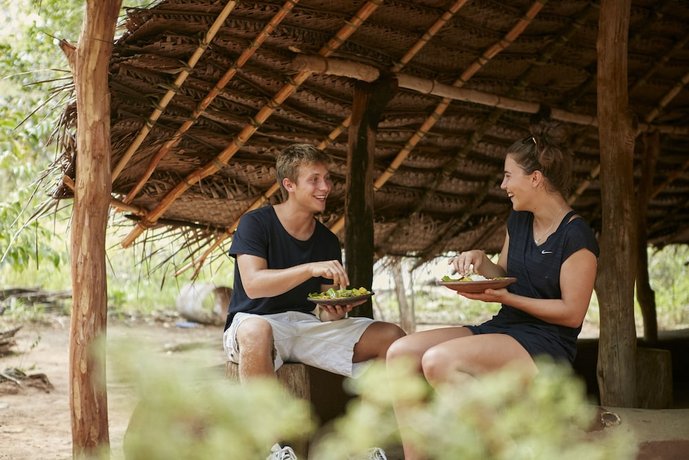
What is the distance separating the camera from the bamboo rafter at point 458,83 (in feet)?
15.7

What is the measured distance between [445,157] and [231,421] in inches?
210

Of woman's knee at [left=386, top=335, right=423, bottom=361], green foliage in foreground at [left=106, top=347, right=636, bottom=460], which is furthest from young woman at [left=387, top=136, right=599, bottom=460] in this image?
green foliage in foreground at [left=106, top=347, right=636, bottom=460]

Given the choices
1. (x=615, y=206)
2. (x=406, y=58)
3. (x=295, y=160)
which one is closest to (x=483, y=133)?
(x=406, y=58)

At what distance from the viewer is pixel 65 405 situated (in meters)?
6.47

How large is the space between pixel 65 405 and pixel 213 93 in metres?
3.22

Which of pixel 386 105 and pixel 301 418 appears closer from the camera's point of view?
pixel 301 418

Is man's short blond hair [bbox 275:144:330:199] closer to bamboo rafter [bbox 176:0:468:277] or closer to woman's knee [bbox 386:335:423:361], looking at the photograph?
woman's knee [bbox 386:335:423:361]

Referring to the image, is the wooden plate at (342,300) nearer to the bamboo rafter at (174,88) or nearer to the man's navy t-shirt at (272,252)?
the man's navy t-shirt at (272,252)

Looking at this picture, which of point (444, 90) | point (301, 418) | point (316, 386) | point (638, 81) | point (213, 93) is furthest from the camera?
point (638, 81)

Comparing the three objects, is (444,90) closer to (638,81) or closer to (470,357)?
(638,81)

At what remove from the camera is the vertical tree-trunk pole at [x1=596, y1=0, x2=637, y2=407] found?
3.82 m

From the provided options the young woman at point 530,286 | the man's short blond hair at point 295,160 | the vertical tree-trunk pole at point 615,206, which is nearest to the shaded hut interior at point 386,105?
the vertical tree-trunk pole at point 615,206

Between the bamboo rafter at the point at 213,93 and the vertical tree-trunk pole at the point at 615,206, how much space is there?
143 centimetres

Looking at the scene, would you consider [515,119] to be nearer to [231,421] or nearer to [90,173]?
[90,173]
